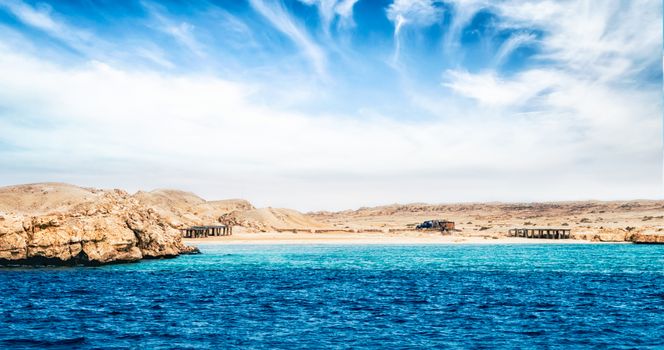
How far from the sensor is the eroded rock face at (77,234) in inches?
2191

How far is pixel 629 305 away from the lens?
34969 millimetres

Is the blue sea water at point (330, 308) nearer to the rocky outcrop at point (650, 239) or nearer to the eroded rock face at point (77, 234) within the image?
the eroded rock face at point (77, 234)

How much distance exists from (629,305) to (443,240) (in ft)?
266

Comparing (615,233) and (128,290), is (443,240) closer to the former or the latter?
(615,233)

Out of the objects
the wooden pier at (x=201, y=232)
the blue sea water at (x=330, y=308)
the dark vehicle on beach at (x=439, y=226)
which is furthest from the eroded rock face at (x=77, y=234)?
the dark vehicle on beach at (x=439, y=226)

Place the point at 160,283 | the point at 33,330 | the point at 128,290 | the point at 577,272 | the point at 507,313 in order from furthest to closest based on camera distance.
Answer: the point at 577,272 → the point at 160,283 → the point at 128,290 → the point at 507,313 → the point at 33,330

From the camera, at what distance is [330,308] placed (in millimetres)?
33312

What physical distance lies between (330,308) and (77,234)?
111 feet

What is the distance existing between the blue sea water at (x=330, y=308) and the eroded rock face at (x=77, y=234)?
7.44 feet

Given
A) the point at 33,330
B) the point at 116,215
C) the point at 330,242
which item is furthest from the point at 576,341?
the point at 330,242

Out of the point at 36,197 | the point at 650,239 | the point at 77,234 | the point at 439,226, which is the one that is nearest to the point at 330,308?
the point at 77,234

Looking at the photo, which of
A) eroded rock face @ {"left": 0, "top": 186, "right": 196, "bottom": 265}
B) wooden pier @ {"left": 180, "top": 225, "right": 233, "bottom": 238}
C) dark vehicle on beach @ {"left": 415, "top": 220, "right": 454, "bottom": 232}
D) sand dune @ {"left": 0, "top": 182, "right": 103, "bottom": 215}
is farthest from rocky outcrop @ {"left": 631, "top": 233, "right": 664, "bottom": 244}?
sand dune @ {"left": 0, "top": 182, "right": 103, "bottom": 215}

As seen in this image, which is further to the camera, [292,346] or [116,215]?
[116,215]

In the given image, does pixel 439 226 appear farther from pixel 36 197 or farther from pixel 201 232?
pixel 36 197
